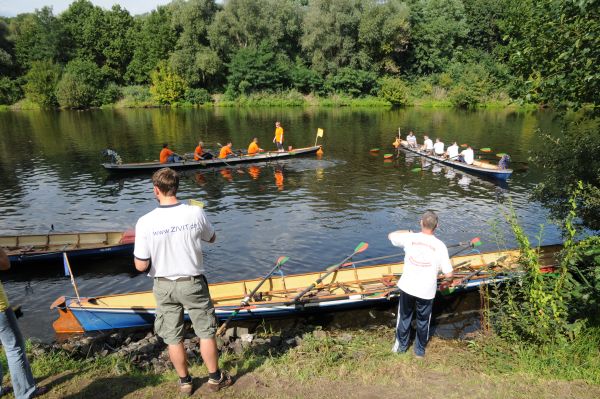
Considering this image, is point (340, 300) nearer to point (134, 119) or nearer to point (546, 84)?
point (546, 84)

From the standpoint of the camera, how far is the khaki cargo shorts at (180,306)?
4.95 metres

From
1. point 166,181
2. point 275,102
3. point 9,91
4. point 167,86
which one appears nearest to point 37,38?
point 9,91

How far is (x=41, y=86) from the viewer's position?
200 ft

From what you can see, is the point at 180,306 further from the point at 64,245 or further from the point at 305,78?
the point at 305,78

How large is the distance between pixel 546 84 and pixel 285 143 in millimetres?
26843

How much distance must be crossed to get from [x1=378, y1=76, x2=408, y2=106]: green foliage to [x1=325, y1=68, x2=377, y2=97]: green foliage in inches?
88.5

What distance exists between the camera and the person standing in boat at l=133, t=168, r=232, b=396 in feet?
15.8

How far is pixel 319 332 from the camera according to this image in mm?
8344

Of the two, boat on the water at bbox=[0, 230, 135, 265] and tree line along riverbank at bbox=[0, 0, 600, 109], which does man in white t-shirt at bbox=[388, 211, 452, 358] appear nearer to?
boat on the water at bbox=[0, 230, 135, 265]

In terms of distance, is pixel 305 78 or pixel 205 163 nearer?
pixel 205 163

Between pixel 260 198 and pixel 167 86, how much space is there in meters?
49.5

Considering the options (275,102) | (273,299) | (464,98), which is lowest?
(273,299)

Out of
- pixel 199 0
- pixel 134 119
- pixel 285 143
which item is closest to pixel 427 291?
pixel 285 143

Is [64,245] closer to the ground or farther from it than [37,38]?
closer to the ground
